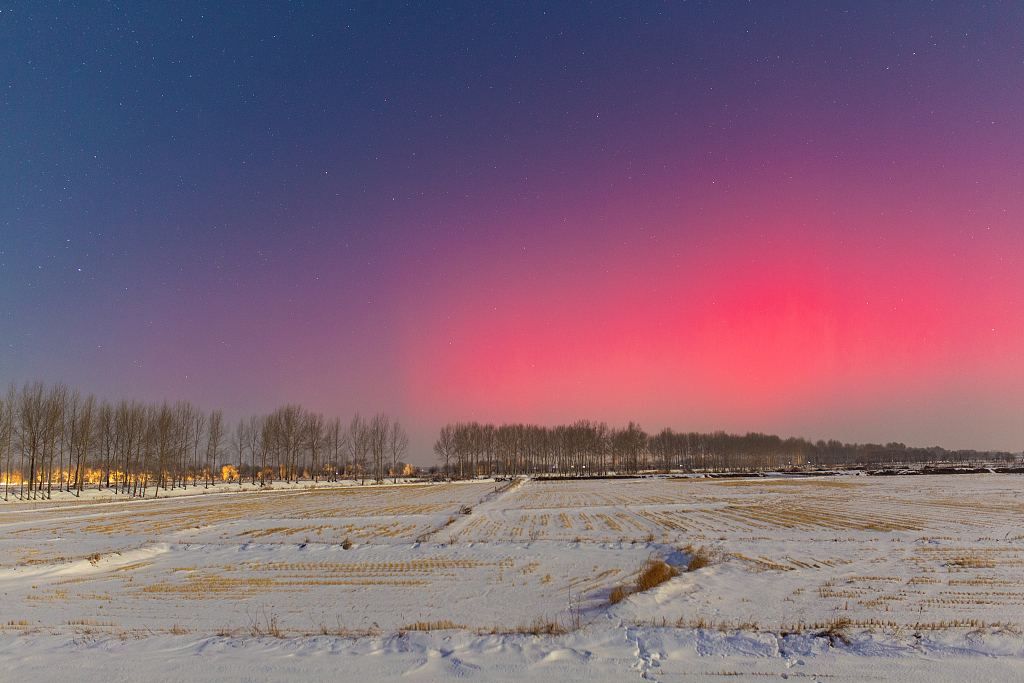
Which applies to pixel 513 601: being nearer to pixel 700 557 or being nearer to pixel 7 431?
pixel 700 557

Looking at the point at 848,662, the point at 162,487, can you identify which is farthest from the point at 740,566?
the point at 162,487

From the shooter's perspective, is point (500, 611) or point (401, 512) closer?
point (500, 611)

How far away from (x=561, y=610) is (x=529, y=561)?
802cm

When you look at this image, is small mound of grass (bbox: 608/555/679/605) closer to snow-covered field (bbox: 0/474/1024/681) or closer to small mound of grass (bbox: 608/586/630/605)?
small mound of grass (bbox: 608/586/630/605)

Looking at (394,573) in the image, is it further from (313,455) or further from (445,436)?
(445,436)

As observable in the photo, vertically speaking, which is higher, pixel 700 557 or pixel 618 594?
pixel 618 594

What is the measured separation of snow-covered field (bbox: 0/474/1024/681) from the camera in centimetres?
980

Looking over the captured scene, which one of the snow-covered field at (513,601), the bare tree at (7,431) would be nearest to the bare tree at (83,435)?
the bare tree at (7,431)

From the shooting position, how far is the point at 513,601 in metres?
16.9

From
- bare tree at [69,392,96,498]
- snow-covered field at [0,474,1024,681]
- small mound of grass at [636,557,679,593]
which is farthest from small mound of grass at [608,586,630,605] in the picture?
bare tree at [69,392,96,498]

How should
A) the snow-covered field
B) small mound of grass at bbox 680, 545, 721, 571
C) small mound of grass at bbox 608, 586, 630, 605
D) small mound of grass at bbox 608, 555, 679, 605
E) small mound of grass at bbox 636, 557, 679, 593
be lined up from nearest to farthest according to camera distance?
the snow-covered field → small mound of grass at bbox 608, 586, 630, 605 → small mound of grass at bbox 608, 555, 679, 605 → small mound of grass at bbox 636, 557, 679, 593 → small mound of grass at bbox 680, 545, 721, 571

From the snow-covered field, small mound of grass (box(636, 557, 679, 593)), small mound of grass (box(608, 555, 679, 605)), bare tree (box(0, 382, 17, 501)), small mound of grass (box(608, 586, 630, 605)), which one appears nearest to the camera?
the snow-covered field

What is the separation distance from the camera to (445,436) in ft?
581

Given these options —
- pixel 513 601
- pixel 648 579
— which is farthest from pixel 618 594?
pixel 513 601
